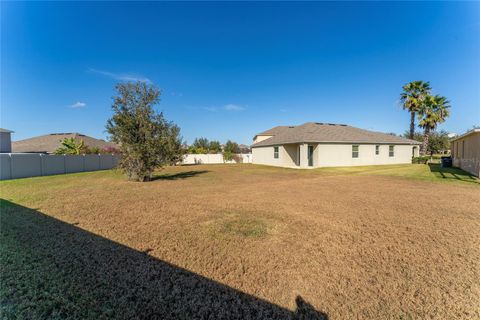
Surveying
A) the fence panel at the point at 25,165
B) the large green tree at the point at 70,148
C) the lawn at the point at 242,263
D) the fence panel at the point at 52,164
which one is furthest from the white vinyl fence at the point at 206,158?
the lawn at the point at 242,263

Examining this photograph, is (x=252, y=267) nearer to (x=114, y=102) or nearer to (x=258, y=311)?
(x=258, y=311)

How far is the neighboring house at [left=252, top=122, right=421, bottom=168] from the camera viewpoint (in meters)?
20.7

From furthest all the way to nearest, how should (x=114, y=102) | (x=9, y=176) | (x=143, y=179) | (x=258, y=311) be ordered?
1. (x=9, y=176)
2. (x=143, y=179)
3. (x=114, y=102)
4. (x=258, y=311)

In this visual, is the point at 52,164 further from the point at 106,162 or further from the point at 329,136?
the point at 329,136

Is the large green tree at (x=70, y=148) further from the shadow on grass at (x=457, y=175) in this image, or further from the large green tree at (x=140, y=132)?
the shadow on grass at (x=457, y=175)

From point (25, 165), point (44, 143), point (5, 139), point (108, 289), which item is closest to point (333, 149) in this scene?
point (108, 289)

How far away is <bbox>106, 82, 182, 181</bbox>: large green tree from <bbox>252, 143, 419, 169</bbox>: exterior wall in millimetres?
12740

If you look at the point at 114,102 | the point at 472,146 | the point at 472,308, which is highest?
the point at 114,102

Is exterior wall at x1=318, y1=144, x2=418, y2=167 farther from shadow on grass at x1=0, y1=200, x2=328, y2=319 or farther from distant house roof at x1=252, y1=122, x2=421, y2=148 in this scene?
shadow on grass at x1=0, y1=200, x2=328, y2=319

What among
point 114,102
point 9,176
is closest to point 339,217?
point 114,102

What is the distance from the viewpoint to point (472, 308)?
96.7 inches

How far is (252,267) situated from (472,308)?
8.33ft

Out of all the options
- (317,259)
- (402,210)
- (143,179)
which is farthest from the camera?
(143,179)

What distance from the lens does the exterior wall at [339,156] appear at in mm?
20641
